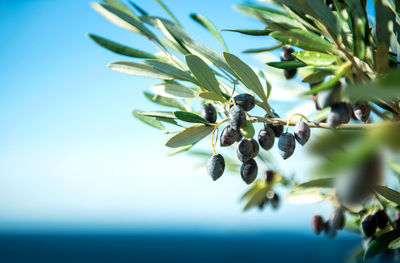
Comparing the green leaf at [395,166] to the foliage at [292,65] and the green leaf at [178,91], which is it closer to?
the foliage at [292,65]

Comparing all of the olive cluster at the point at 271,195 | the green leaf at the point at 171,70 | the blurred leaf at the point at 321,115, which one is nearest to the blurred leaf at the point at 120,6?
the green leaf at the point at 171,70

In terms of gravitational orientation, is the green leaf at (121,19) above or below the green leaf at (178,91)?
above

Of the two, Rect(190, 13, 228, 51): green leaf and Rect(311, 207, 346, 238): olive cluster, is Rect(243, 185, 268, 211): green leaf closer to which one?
Rect(311, 207, 346, 238): olive cluster

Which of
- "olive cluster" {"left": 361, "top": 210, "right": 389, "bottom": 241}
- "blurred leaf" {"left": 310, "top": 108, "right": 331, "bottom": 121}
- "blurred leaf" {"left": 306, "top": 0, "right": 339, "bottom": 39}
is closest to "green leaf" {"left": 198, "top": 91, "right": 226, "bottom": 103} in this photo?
"blurred leaf" {"left": 306, "top": 0, "right": 339, "bottom": 39}

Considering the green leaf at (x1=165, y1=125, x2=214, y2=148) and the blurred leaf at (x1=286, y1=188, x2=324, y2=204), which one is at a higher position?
the green leaf at (x1=165, y1=125, x2=214, y2=148)

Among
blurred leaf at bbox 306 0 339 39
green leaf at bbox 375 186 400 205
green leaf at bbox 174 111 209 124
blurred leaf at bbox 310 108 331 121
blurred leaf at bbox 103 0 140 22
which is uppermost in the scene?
blurred leaf at bbox 103 0 140 22

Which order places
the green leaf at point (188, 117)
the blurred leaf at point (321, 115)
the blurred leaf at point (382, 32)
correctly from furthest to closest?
the blurred leaf at point (321, 115), the green leaf at point (188, 117), the blurred leaf at point (382, 32)
